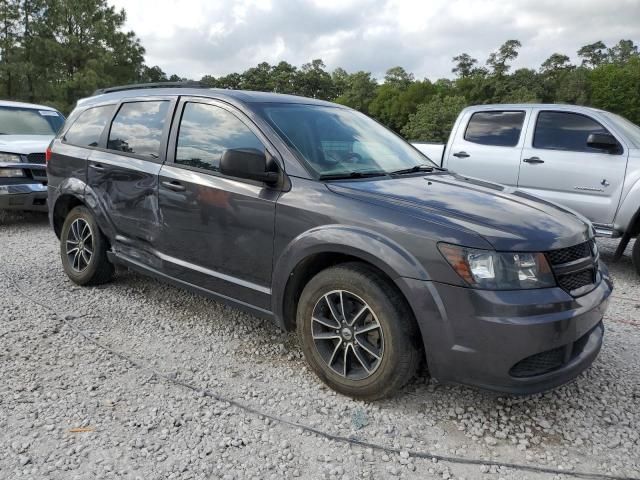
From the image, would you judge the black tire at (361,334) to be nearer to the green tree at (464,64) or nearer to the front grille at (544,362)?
the front grille at (544,362)

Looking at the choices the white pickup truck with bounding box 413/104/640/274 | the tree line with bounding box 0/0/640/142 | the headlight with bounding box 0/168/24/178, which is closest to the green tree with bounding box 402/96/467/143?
the tree line with bounding box 0/0/640/142

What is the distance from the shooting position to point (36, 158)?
24.1ft

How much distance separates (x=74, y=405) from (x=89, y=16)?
36.2 m

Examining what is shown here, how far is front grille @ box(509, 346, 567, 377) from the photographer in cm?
242

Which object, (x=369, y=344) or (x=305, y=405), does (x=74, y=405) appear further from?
(x=369, y=344)

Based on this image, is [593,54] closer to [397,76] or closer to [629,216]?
[397,76]

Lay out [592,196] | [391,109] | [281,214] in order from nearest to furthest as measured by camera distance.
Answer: [281,214], [592,196], [391,109]

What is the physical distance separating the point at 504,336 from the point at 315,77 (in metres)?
94.5

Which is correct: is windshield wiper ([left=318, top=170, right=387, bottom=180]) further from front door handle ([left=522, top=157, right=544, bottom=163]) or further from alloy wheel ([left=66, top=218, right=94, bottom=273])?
front door handle ([left=522, top=157, right=544, bottom=163])

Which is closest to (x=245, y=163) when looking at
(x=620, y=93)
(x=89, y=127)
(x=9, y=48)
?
(x=89, y=127)

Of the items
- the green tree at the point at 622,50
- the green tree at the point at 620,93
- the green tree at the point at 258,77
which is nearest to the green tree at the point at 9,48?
the green tree at the point at 258,77

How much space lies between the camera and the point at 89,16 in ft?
107

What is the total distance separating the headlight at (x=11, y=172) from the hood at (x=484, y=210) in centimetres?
610

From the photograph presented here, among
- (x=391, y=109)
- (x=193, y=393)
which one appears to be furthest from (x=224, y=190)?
(x=391, y=109)
